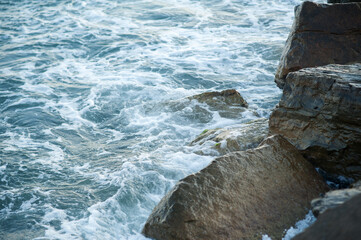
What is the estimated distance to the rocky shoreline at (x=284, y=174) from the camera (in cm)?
349

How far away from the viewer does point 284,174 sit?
13.6ft

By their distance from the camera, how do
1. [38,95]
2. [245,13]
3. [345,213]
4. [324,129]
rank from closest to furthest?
[345,213] < [324,129] < [38,95] < [245,13]

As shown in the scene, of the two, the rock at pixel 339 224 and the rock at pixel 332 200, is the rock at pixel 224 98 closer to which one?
the rock at pixel 332 200

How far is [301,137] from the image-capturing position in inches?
186

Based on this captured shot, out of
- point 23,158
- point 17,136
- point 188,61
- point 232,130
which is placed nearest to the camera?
point 232,130

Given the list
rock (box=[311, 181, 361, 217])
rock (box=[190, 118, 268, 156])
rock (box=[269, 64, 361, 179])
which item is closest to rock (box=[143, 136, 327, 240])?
rock (box=[269, 64, 361, 179])

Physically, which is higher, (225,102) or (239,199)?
(239,199)

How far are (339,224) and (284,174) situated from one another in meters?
1.83

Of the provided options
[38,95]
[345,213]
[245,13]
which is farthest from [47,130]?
[245,13]

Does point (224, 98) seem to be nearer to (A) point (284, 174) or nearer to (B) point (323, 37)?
(B) point (323, 37)

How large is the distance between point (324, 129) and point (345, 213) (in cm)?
228

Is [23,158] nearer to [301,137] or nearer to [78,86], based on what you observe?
[78,86]

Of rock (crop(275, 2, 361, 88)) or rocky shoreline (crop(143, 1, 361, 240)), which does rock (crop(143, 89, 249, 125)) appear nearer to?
rock (crop(275, 2, 361, 88))

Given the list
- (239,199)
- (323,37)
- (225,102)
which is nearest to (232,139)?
(239,199)
